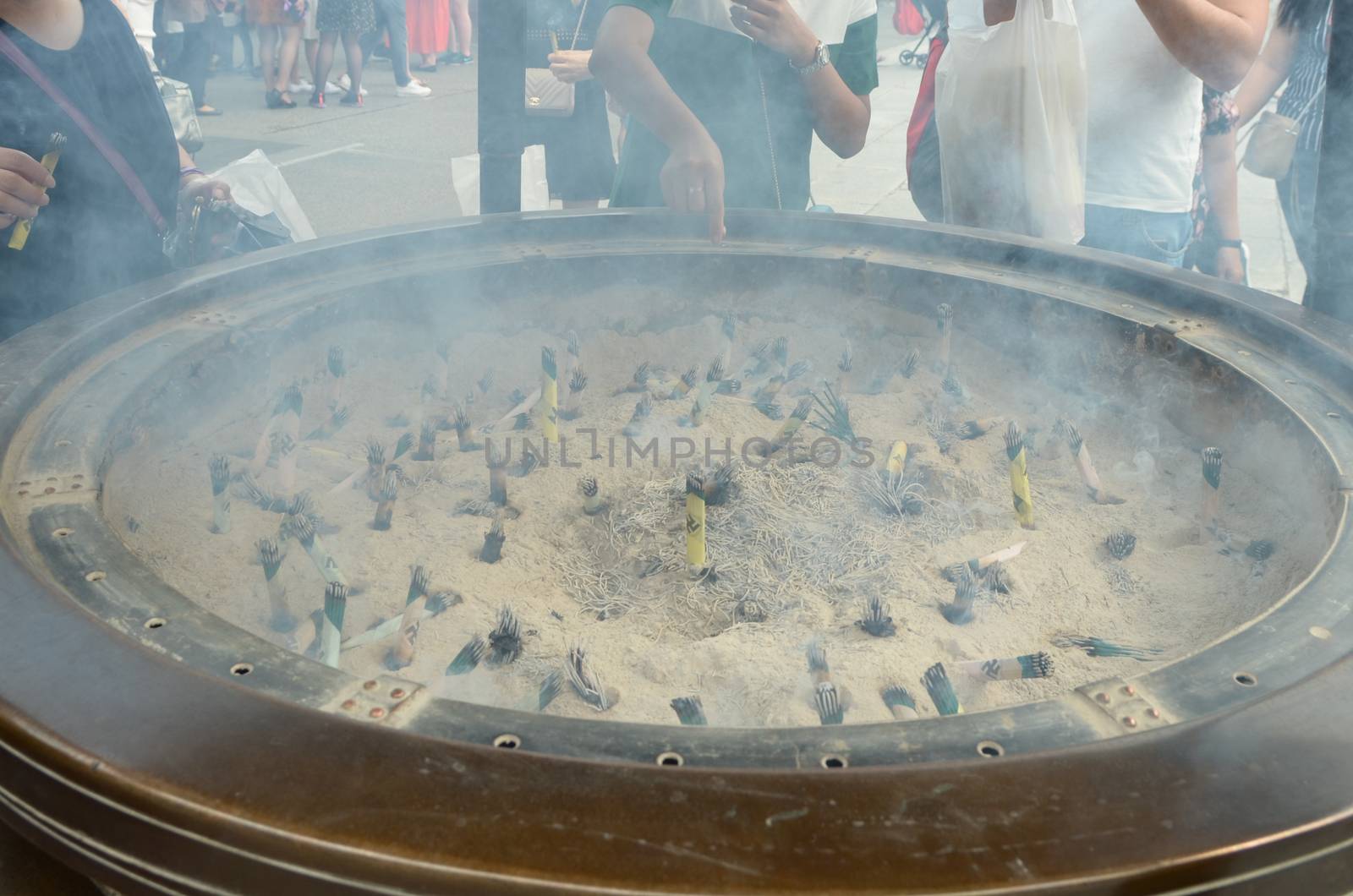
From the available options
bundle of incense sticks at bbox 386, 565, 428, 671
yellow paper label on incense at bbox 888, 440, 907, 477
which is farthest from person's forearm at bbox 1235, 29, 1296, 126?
bundle of incense sticks at bbox 386, 565, 428, 671

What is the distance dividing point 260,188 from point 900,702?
2904mm

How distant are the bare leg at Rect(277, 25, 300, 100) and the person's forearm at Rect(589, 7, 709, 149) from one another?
23.9 ft

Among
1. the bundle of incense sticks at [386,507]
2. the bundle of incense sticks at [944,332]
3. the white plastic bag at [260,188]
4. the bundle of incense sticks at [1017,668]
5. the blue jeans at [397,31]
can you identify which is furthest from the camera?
the blue jeans at [397,31]

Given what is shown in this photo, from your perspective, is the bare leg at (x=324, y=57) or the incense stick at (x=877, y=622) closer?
the incense stick at (x=877, y=622)

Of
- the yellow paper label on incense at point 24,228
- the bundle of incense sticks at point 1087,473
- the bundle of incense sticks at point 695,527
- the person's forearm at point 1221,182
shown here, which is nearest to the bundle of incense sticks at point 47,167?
the yellow paper label on incense at point 24,228

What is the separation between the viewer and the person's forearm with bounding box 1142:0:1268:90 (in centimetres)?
201

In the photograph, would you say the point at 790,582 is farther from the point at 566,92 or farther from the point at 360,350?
the point at 566,92

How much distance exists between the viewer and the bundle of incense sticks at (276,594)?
56.4 inches

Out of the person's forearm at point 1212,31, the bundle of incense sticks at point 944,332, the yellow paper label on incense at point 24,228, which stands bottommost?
the bundle of incense sticks at point 944,332

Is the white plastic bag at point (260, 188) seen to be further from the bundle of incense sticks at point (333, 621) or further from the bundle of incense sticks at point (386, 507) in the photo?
the bundle of incense sticks at point (333, 621)

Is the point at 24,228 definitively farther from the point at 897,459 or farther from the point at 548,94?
the point at 548,94

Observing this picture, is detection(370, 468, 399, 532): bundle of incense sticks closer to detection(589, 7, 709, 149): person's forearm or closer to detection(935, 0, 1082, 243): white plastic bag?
detection(589, 7, 709, 149): person's forearm

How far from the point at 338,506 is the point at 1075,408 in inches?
58.4

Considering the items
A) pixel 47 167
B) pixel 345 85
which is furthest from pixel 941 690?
pixel 345 85
